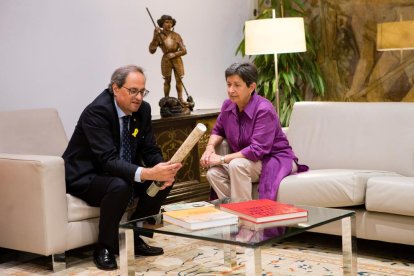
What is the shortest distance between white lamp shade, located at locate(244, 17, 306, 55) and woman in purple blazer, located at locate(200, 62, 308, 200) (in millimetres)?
932

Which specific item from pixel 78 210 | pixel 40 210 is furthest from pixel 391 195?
pixel 40 210

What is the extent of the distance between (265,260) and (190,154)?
1.65 m

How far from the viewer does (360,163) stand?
4176 mm

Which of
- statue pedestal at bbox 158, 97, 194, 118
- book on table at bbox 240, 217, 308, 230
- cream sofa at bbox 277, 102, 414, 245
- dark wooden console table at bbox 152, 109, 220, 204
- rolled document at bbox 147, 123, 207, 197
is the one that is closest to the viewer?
book on table at bbox 240, 217, 308, 230

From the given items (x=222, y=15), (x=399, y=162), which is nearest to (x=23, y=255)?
(x=399, y=162)

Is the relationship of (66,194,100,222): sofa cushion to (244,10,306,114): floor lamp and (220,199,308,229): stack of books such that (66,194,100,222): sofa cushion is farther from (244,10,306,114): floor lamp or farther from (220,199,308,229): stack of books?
(244,10,306,114): floor lamp

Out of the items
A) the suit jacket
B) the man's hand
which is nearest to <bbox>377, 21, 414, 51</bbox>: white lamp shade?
the suit jacket

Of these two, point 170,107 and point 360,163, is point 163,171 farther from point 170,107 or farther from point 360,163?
point 170,107

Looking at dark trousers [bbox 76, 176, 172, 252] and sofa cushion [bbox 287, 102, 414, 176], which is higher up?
sofa cushion [bbox 287, 102, 414, 176]

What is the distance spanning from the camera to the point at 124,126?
3.88 meters

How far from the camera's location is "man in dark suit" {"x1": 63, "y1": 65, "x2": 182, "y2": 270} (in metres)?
3.70

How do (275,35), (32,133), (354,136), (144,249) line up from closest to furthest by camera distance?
(144,249)
(32,133)
(354,136)
(275,35)

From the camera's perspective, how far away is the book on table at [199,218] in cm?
280

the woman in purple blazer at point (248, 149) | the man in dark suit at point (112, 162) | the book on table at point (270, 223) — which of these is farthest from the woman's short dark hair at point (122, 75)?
the book on table at point (270, 223)
